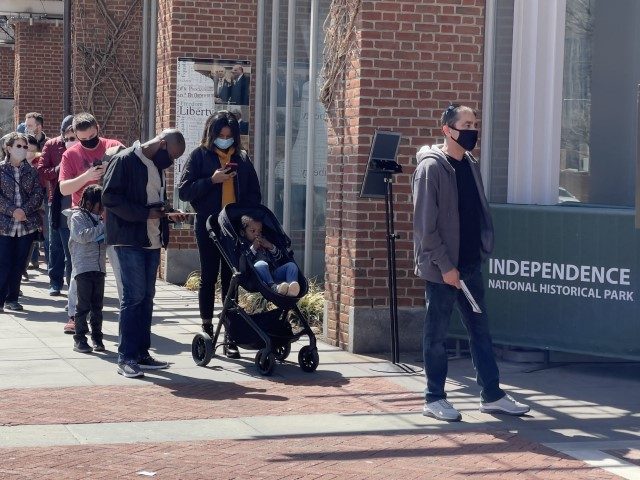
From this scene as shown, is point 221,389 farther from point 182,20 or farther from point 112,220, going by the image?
point 182,20

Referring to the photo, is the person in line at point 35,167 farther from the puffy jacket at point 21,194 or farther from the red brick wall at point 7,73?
the red brick wall at point 7,73

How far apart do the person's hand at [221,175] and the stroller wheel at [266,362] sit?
4.88ft

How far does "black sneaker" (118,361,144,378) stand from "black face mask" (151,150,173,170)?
1.44 metres

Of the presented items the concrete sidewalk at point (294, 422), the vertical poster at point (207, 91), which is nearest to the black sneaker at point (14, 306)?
the concrete sidewalk at point (294, 422)

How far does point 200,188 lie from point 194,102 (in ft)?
16.2

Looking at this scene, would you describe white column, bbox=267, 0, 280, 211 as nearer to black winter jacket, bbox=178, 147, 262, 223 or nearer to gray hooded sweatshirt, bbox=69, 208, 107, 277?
black winter jacket, bbox=178, 147, 262, 223

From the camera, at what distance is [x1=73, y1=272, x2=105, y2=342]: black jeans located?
10305 mm

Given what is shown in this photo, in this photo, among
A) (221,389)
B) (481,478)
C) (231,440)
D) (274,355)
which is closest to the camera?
(481,478)

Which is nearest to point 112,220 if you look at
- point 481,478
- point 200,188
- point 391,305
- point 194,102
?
point 200,188

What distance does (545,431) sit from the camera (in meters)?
7.75

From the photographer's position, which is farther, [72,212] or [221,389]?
[72,212]

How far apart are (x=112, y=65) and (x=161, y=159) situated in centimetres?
998

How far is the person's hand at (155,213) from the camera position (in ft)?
30.0

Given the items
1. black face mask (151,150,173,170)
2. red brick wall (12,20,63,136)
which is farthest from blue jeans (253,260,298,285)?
red brick wall (12,20,63,136)
